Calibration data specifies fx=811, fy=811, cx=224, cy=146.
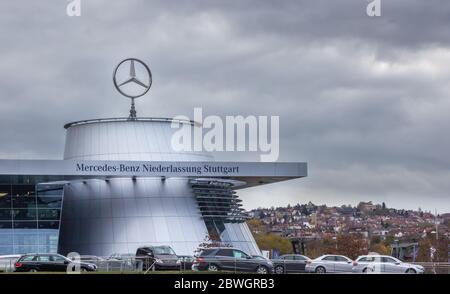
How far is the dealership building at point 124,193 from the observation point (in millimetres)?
61781

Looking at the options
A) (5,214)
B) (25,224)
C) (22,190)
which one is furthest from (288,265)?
(22,190)

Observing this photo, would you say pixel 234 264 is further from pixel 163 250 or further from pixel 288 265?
pixel 163 250

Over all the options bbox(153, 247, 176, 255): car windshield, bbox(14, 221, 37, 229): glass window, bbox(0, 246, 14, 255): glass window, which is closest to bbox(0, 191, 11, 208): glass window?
bbox(14, 221, 37, 229): glass window

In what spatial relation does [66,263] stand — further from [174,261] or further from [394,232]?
[394,232]

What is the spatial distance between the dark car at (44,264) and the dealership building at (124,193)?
2519 centimetres

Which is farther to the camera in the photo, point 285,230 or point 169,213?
point 285,230

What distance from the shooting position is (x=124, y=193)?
67062 millimetres

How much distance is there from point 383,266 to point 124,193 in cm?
3426

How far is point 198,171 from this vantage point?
65.4 m

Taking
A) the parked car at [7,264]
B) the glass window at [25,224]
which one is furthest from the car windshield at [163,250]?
the glass window at [25,224]

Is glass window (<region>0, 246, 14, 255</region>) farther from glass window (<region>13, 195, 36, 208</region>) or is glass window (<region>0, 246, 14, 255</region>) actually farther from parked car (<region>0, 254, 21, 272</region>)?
parked car (<region>0, 254, 21, 272</region>)
